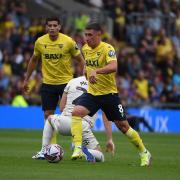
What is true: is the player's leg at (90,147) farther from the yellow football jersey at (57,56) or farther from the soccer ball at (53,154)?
the yellow football jersey at (57,56)

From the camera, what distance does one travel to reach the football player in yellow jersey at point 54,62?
15.5m

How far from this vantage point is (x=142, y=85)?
30.5m

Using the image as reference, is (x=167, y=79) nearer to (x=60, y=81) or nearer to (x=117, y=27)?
(x=117, y=27)

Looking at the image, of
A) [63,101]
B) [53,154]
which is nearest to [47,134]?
[63,101]

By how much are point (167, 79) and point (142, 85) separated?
1.99 metres

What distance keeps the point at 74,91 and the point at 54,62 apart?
3.34 ft

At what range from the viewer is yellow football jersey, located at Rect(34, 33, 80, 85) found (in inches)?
609

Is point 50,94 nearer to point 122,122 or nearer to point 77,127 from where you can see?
point 77,127

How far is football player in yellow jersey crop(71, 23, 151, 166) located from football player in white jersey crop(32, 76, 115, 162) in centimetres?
47

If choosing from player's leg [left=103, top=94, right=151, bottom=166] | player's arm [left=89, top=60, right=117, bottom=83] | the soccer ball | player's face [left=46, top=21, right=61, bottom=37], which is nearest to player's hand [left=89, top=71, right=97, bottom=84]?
player's arm [left=89, top=60, right=117, bottom=83]

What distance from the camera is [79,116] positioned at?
13555 millimetres

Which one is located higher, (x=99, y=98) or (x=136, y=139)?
(x=99, y=98)

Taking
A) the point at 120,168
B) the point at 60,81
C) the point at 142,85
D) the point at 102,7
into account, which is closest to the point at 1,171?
the point at 120,168

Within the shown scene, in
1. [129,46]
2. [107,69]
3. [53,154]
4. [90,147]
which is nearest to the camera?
[107,69]
